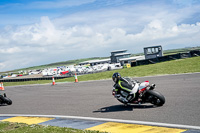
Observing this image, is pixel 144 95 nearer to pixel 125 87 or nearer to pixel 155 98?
pixel 155 98

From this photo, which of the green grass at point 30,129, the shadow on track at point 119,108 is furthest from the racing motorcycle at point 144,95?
the green grass at point 30,129

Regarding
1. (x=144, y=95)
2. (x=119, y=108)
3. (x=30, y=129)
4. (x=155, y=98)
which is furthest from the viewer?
(x=119, y=108)

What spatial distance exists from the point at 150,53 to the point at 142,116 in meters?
41.3

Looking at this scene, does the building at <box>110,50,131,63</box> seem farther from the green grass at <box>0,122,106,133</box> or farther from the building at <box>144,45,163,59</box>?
the green grass at <box>0,122,106,133</box>

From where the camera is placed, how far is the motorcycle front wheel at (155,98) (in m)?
8.09

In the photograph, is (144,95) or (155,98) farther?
(144,95)

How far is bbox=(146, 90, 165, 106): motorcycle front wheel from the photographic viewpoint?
26.6 feet

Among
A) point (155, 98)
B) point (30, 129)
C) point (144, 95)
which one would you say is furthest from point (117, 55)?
point (30, 129)

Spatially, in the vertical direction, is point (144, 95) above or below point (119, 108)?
above

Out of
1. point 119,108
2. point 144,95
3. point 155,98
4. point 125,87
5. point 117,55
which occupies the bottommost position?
point 119,108

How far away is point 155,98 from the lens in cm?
817

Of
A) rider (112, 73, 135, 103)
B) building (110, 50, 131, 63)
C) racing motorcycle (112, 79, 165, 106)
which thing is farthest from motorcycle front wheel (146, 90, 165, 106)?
building (110, 50, 131, 63)

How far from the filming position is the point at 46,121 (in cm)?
836

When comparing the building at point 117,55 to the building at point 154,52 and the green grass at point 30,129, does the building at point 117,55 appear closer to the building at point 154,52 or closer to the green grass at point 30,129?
the building at point 154,52
